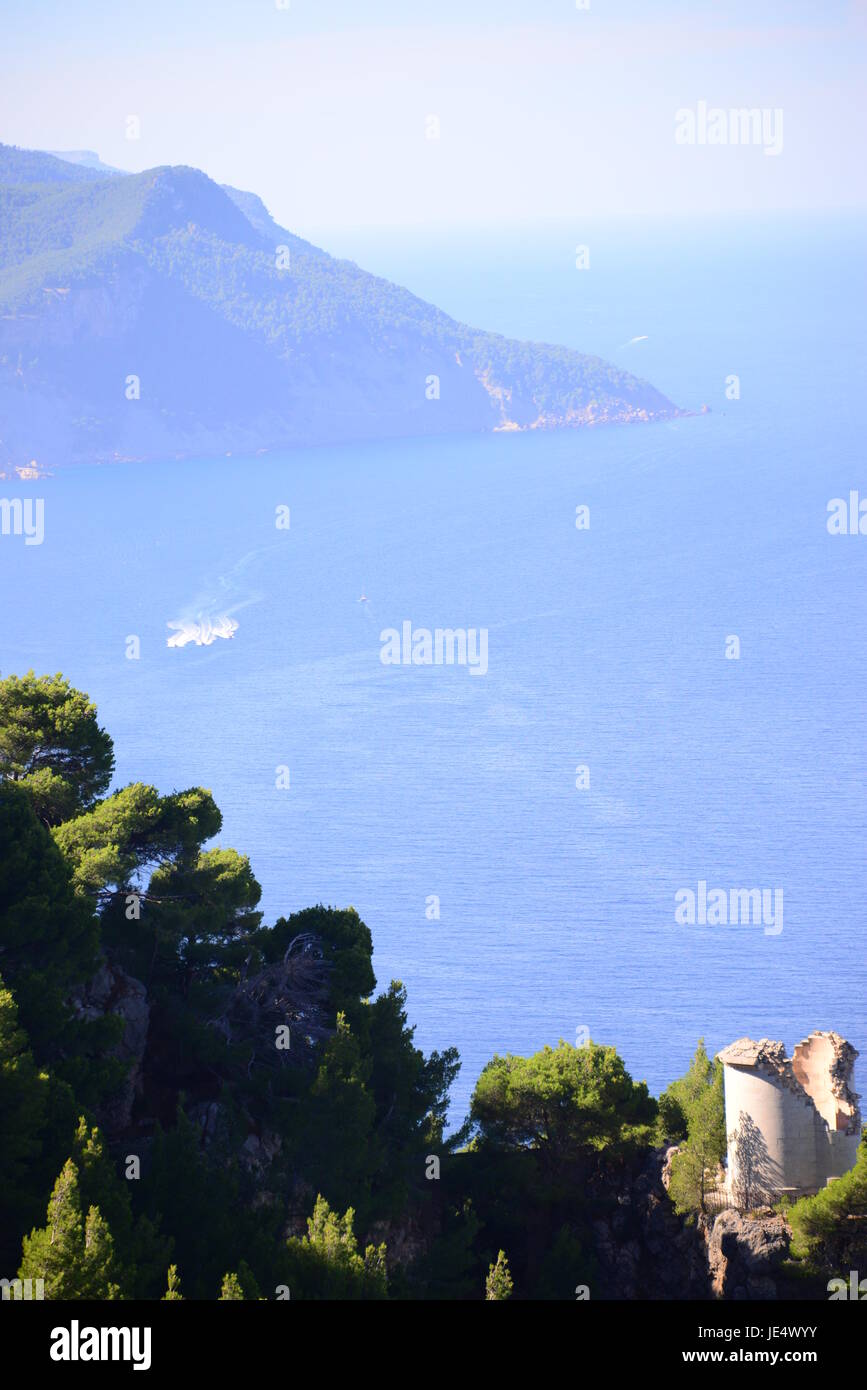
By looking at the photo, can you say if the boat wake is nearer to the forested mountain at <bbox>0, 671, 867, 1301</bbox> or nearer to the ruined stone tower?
the forested mountain at <bbox>0, 671, 867, 1301</bbox>

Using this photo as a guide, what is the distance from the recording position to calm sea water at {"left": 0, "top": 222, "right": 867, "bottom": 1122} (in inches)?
3041

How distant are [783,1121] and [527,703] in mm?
89900

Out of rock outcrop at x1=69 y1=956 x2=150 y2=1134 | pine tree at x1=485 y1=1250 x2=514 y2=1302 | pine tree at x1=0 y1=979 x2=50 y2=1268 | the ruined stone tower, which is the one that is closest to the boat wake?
rock outcrop at x1=69 y1=956 x2=150 y2=1134

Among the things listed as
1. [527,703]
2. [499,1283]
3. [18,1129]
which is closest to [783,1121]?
[499,1283]

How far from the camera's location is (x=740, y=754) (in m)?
106

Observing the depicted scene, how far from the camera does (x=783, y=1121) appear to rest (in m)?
26.9

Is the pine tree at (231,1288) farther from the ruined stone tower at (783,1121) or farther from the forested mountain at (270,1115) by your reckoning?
the ruined stone tower at (783,1121)

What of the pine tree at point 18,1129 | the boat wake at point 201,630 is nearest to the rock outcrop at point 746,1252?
the pine tree at point 18,1129

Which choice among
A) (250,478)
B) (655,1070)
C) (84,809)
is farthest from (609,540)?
(84,809)

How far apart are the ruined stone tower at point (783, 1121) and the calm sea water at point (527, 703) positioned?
32566 mm

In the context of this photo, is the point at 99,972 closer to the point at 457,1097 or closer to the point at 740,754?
the point at 457,1097

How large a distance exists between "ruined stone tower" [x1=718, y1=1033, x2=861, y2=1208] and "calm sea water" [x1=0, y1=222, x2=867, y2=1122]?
32566 millimetres

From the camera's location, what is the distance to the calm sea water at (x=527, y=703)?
253 feet

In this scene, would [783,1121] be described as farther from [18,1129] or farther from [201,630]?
[201,630]
